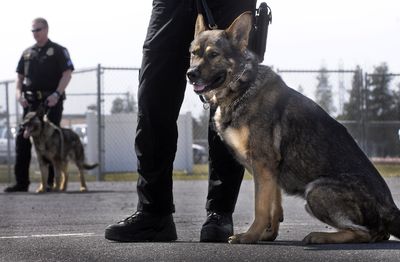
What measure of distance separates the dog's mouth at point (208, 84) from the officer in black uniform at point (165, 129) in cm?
27

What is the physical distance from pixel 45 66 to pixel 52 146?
1.82 meters

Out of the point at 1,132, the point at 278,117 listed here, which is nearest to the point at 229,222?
the point at 278,117

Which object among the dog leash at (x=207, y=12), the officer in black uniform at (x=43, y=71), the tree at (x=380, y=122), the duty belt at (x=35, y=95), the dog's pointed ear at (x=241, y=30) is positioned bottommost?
the tree at (x=380, y=122)

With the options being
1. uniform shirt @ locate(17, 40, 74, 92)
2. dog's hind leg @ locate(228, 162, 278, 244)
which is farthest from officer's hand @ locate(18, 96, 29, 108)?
dog's hind leg @ locate(228, 162, 278, 244)

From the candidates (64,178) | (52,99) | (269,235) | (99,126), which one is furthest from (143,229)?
(99,126)

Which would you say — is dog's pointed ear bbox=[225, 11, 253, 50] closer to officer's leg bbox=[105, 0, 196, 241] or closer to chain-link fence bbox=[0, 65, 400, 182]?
officer's leg bbox=[105, 0, 196, 241]

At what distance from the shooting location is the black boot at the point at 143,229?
19.0 feet

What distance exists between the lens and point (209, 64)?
5672mm

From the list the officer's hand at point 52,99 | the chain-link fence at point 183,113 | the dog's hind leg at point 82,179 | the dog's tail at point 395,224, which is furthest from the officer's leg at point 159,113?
the chain-link fence at point 183,113

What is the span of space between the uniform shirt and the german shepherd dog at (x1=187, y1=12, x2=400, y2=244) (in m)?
8.44

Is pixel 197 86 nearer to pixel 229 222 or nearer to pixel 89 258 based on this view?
pixel 229 222

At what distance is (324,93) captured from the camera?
2014 cm

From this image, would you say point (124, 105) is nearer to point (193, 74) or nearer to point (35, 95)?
point (35, 95)

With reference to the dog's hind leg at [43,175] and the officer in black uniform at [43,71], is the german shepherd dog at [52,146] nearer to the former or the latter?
the dog's hind leg at [43,175]
